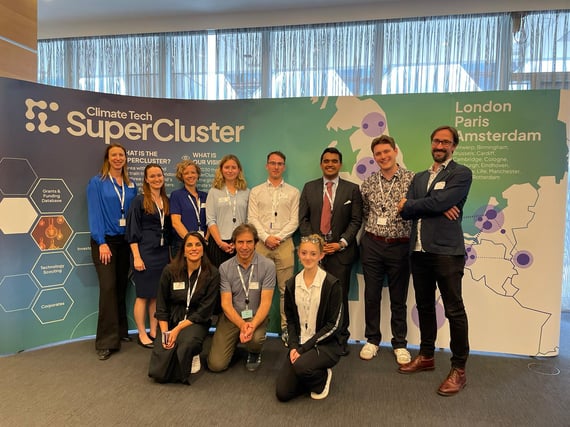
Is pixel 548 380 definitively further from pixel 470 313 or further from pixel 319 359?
pixel 319 359

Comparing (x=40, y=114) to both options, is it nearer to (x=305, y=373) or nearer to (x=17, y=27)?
(x=17, y=27)

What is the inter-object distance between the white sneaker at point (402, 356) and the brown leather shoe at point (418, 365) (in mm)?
98

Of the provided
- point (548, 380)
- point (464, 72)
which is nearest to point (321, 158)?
point (548, 380)

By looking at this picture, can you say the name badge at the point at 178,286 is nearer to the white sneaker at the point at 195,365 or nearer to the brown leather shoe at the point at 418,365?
the white sneaker at the point at 195,365

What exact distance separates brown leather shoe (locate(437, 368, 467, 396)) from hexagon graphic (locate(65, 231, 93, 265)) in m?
3.04

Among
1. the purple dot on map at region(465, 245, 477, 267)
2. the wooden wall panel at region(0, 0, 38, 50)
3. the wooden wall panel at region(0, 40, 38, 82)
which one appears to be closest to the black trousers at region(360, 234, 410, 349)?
the purple dot on map at region(465, 245, 477, 267)

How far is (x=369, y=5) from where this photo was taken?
16.1 ft

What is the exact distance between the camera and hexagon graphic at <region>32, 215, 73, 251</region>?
3.15 metres

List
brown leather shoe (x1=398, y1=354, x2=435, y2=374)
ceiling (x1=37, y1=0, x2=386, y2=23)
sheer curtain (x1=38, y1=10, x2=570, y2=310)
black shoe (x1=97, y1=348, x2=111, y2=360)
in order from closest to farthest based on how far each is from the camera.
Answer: brown leather shoe (x1=398, y1=354, x2=435, y2=374), black shoe (x1=97, y1=348, x2=111, y2=360), sheer curtain (x1=38, y1=10, x2=570, y2=310), ceiling (x1=37, y1=0, x2=386, y2=23)

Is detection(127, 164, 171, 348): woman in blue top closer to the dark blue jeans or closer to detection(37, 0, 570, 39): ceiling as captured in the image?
the dark blue jeans

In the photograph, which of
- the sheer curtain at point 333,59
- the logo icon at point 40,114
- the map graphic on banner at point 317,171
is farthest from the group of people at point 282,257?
the sheer curtain at point 333,59

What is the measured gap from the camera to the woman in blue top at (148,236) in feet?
10.2

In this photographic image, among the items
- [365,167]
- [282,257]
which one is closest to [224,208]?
[282,257]

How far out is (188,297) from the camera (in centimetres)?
280
